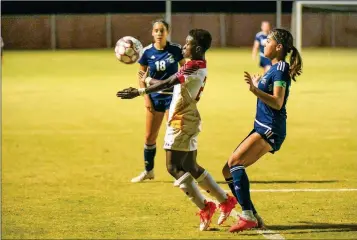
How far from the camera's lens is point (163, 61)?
11992mm

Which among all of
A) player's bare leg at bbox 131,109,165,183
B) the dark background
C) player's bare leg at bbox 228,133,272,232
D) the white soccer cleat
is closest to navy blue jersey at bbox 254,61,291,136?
player's bare leg at bbox 228,133,272,232

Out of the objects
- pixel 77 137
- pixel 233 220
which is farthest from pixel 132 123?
pixel 233 220

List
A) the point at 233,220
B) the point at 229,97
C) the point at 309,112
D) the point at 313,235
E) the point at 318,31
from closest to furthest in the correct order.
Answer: the point at 313,235 → the point at 233,220 → the point at 309,112 → the point at 229,97 → the point at 318,31

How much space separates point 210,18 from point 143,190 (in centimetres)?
5323

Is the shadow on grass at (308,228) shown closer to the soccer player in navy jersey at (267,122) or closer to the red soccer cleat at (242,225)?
the red soccer cleat at (242,225)

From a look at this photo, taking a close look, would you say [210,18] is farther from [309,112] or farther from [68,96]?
[309,112]

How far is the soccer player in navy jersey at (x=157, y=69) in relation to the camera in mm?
11984

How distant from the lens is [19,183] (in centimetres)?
1195

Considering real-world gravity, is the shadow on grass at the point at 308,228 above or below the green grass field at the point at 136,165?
above

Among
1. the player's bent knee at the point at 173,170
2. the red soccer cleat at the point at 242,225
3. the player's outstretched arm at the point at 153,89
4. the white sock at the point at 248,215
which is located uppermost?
the player's outstretched arm at the point at 153,89

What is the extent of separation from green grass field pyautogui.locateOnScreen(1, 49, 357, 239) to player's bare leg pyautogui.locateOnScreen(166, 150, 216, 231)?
159 millimetres

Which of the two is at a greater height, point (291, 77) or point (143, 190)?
point (291, 77)

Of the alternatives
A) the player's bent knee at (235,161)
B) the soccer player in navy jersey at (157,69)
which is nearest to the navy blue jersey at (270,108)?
the player's bent knee at (235,161)

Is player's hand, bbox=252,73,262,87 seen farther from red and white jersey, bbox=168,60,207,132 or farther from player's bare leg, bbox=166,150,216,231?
player's bare leg, bbox=166,150,216,231
